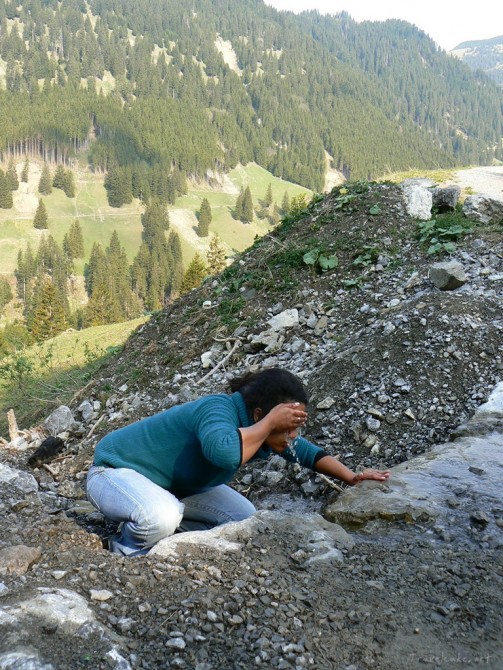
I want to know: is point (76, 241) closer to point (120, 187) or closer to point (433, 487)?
point (120, 187)

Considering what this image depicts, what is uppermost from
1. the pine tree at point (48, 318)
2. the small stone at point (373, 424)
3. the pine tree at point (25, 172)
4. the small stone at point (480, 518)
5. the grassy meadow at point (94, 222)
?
the pine tree at point (25, 172)

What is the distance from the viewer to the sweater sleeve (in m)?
4.42

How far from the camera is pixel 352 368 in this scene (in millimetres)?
8734

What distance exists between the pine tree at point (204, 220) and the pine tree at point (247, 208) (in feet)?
44.2

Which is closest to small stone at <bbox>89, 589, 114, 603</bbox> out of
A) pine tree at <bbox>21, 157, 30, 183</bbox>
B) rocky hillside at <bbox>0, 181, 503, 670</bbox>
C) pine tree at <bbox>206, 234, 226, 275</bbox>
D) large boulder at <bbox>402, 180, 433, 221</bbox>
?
rocky hillside at <bbox>0, 181, 503, 670</bbox>

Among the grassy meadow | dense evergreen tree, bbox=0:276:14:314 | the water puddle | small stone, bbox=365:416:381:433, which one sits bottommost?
dense evergreen tree, bbox=0:276:14:314

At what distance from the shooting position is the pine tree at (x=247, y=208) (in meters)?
194

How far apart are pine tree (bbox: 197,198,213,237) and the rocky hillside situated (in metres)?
175

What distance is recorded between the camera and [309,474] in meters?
7.27

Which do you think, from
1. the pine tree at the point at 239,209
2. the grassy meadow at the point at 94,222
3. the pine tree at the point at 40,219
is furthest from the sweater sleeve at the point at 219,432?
the pine tree at the point at 239,209

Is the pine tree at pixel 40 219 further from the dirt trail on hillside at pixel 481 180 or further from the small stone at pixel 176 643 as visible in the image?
the small stone at pixel 176 643

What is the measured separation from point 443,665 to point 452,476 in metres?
2.83

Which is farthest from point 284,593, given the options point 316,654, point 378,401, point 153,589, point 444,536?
point 378,401

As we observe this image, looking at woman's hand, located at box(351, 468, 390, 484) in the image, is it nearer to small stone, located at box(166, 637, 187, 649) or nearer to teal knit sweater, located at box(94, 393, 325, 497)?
teal knit sweater, located at box(94, 393, 325, 497)
